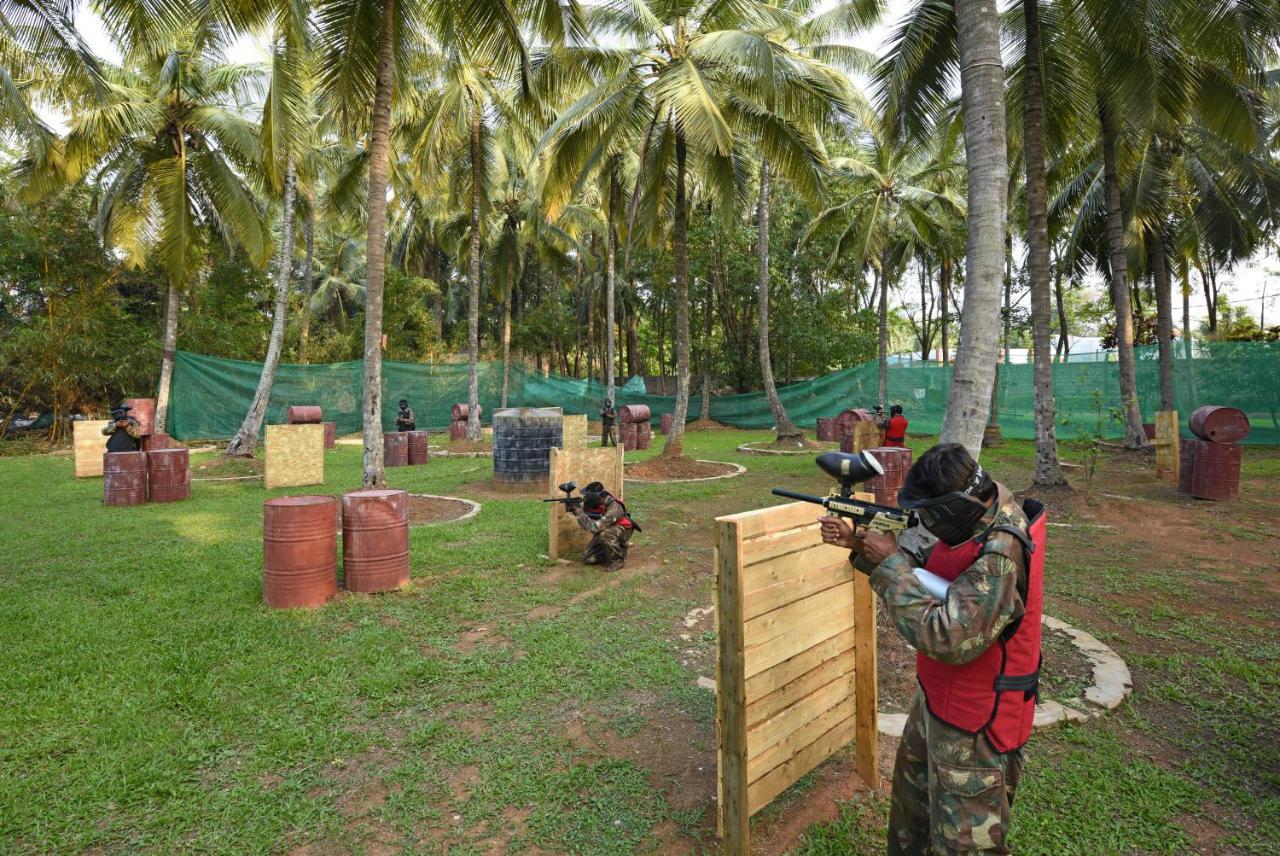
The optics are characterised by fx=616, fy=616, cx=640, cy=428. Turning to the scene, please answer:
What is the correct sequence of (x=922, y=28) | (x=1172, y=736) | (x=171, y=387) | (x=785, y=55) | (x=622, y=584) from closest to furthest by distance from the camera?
1. (x=1172, y=736)
2. (x=622, y=584)
3. (x=922, y=28)
4. (x=785, y=55)
5. (x=171, y=387)

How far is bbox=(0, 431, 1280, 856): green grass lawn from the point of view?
2.66m

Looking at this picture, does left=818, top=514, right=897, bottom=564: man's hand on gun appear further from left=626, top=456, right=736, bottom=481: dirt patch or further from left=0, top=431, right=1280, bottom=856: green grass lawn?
left=626, top=456, right=736, bottom=481: dirt patch

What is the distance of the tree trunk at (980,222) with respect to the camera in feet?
13.2

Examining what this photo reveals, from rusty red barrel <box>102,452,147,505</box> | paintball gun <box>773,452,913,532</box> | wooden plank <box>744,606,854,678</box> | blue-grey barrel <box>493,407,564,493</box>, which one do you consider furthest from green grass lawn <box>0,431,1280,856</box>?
blue-grey barrel <box>493,407,564,493</box>

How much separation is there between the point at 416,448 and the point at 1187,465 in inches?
578

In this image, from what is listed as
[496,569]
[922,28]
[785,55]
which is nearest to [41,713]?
[496,569]

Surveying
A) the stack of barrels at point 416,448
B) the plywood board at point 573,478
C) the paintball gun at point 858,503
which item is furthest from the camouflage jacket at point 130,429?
the paintball gun at point 858,503

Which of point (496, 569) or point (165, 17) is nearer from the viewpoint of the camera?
point (496, 569)

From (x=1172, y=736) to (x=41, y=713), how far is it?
20.6ft

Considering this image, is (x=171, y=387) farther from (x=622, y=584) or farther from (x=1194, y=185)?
(x=1194, y=185)

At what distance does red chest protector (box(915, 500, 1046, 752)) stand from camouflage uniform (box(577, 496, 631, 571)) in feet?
14.9

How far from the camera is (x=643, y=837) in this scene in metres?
2.60

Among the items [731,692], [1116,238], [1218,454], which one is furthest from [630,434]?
[731,692]

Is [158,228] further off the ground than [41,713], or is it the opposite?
[158,228]
